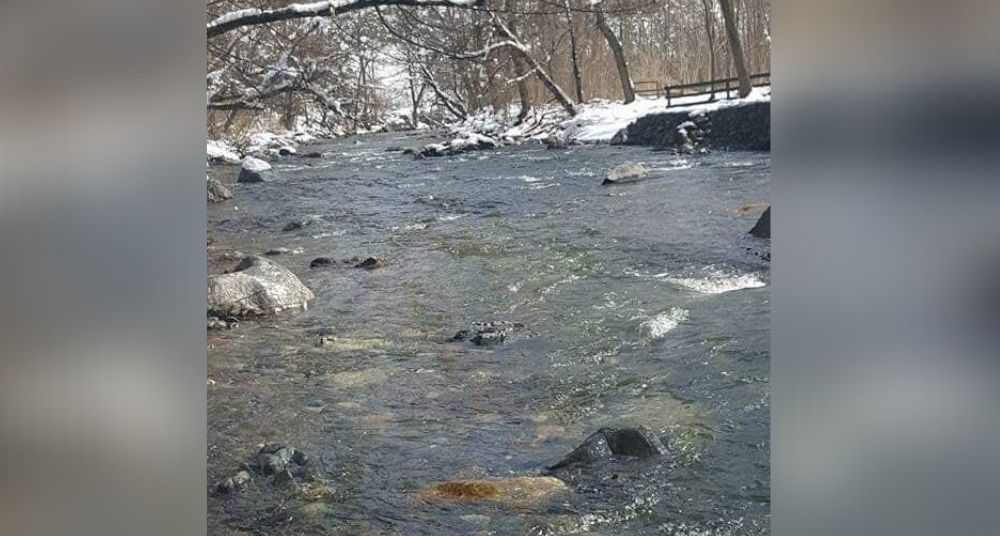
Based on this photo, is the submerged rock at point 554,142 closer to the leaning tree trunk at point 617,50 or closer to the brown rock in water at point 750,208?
the leaning tree trunk at point 617,50

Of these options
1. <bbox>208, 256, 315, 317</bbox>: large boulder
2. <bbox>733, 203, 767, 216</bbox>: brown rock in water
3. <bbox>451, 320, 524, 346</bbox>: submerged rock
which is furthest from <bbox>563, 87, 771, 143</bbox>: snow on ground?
<bbox>208, 256, 315, 317</bbox>: large boulder

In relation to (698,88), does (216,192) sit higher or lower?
lower

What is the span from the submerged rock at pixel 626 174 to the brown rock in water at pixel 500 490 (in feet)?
2.61

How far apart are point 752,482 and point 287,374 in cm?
120

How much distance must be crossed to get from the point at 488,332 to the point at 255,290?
0.63 meters

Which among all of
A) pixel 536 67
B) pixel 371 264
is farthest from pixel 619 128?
pixel 371 264

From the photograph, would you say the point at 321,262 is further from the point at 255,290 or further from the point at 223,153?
the point at 223,153

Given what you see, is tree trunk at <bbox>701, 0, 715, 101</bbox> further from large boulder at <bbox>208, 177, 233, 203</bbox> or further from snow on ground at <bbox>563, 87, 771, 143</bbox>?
large boulder at <bbox>208, 177, 233, 203</bbox>

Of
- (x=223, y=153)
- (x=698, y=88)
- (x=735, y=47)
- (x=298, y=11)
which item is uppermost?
(x=298, y=11)

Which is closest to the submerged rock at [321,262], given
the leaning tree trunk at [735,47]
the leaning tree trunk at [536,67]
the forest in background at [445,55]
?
the forest in background at [445,55]

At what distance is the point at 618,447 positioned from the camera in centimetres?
245
